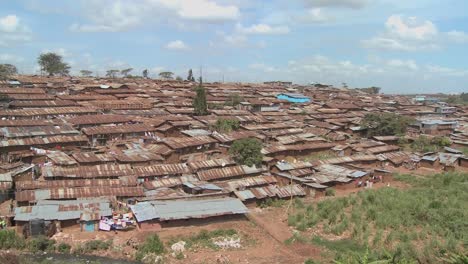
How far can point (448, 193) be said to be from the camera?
29312 mm

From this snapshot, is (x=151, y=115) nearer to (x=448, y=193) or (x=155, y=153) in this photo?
(x=155, y=153)

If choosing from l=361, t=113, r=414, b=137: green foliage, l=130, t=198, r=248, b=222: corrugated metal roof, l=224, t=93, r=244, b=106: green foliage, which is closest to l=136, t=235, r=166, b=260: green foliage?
l=130, t=198, r=248, b=222: corrugated metal roof

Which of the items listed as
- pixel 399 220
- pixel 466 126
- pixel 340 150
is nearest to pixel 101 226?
pixel 399 220

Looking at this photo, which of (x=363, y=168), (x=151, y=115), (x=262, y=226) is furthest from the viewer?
(x=151, y=115)

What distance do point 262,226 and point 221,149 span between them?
14187mm

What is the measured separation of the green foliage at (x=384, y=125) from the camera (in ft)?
155

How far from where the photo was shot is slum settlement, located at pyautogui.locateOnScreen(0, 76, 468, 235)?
73.8 ft

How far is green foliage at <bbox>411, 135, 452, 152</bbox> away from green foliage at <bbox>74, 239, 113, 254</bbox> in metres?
35.9

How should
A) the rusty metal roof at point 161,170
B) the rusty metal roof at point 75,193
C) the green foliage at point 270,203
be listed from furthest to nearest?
the rusty metal roof at point 161,170
the green foliage at point 270,203
the rusty metal roof at point 75,193

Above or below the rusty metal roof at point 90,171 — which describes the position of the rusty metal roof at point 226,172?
below

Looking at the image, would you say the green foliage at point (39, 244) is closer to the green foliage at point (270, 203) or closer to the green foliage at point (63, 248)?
the green foliage at point (63, 248)

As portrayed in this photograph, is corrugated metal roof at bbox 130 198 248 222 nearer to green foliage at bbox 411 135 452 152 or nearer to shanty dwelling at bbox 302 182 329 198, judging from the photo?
shanty dwelling at bbox 302 182 329 198

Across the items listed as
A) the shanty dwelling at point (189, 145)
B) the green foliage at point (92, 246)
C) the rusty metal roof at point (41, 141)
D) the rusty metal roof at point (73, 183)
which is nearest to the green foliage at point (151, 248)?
the green foliage at point (92, 246)

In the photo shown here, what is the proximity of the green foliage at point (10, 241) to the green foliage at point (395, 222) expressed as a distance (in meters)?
13.9
